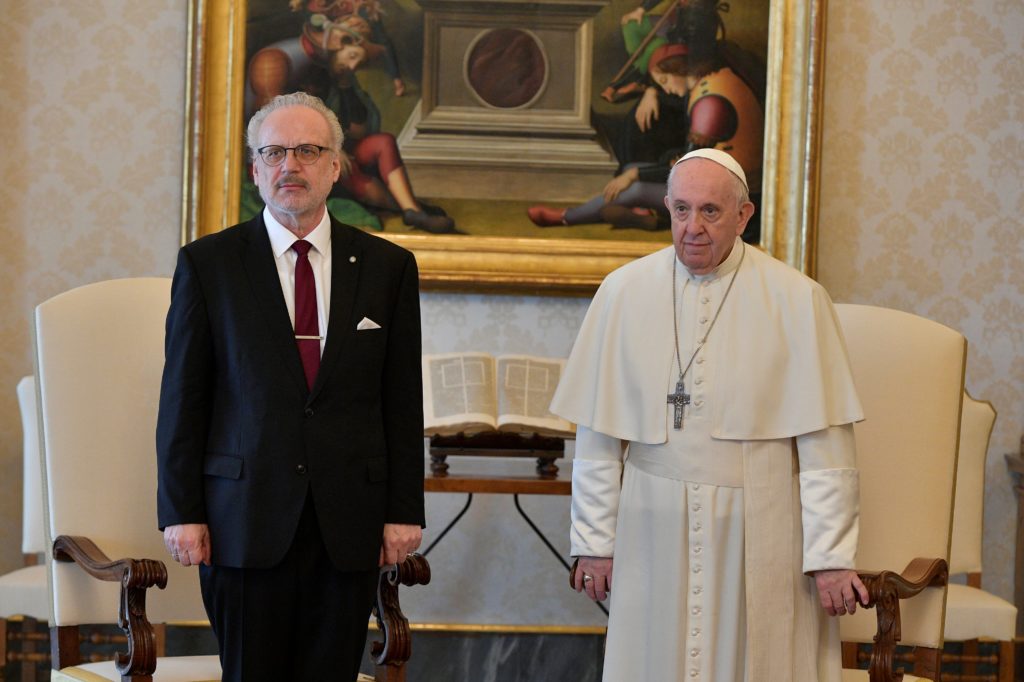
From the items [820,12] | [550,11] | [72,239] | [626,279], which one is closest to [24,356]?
[72,239]

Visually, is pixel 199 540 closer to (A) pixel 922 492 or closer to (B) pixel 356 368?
(B) pixel 356 368

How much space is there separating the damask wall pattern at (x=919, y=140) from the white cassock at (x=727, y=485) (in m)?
2.08

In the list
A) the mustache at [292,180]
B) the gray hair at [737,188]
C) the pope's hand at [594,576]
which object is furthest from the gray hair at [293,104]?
the pope's hand at [594,576]

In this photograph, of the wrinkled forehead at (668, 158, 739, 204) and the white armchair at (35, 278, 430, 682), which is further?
the white armchair at (35, 278, 430, 682)

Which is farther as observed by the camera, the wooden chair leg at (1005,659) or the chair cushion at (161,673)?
the wooden chair leg at (1005,659)

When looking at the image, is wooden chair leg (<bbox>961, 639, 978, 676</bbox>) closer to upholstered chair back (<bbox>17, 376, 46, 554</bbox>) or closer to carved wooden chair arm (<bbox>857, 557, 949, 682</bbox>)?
carved wooden chair arm (<bbox>857, 557, 949, 682</bbox>)

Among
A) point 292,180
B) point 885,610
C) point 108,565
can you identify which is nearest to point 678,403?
point 885,610

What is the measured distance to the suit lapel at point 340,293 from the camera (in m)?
2.82

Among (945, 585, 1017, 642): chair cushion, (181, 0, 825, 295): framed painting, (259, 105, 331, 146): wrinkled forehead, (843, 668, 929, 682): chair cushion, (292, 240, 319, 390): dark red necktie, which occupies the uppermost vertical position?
(181, 0, 825, 295): framed painting

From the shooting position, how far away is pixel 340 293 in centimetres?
290

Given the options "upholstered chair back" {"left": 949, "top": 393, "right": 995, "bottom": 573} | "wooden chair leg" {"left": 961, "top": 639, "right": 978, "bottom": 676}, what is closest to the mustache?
"upholstered chair back" {"left": 949, "top": 393, "right": 995, "bottom": 573}

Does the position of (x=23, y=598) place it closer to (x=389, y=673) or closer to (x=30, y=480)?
(x=30, y=480)

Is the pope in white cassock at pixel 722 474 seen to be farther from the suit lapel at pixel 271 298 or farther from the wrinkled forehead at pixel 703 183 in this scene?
the suit lapel at pixel 271 298

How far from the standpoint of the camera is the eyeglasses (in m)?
2.85
